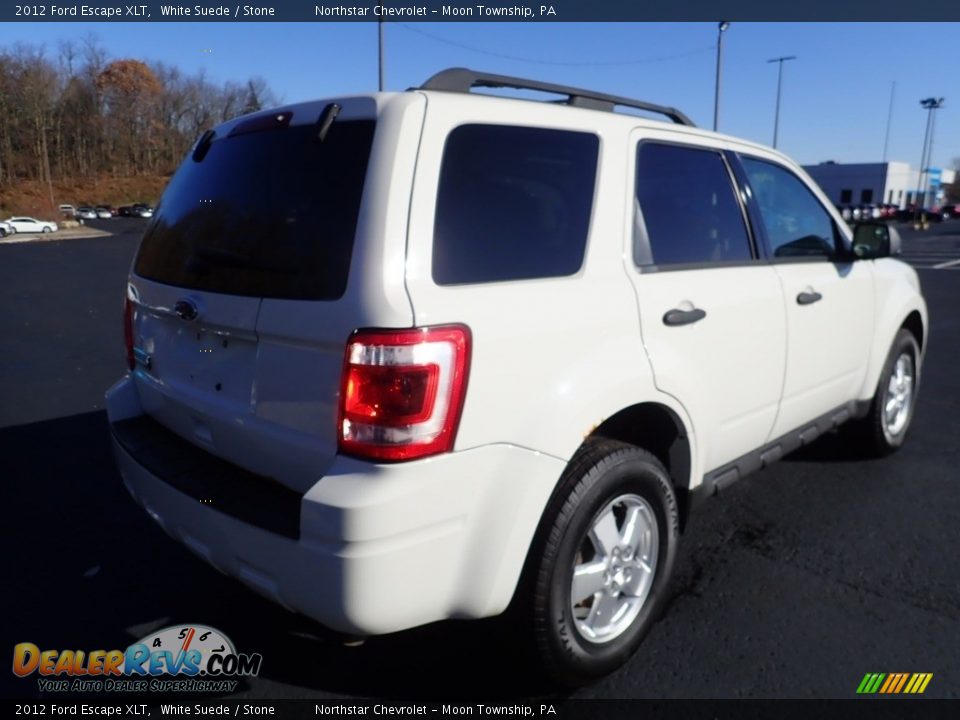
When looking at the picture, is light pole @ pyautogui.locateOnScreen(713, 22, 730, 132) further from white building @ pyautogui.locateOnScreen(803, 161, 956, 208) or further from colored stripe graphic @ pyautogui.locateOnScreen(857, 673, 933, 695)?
white building @ pyautogui.locateOnScreen(803, 161, 956, 208)

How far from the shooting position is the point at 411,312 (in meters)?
1.98

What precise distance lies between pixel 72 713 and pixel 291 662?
717mm

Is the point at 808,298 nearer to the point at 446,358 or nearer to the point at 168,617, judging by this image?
the point at 446,358

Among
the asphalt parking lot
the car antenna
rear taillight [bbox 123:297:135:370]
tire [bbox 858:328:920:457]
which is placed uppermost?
the car antenna

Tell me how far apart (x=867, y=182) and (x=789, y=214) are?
90.7 meters

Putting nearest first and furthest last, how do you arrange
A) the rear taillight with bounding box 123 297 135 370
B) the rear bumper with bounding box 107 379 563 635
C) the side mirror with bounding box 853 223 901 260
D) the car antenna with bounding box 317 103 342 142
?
1. the rear bumper with bounding box 107 379 563 635
2. the car antenna with bounding box 317 103 342 142
3. the rear taillight with bounding box 123 297 135 370
4. the side mirror with bounding box 853 223 901 260

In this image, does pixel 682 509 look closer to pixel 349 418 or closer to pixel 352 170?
pixel 349 418

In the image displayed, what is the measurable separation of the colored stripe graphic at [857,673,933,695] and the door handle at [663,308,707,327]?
1392 mm

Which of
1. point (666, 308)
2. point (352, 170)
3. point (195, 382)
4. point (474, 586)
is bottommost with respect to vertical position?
point (474, 586)

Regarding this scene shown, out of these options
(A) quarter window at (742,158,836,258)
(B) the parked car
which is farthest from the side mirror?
(B) the parked car

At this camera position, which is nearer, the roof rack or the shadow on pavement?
the roof rack

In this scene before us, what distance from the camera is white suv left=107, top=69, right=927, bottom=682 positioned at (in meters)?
2.00

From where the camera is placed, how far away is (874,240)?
13.2ft

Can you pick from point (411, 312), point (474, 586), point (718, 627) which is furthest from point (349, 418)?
point (718, 627)
